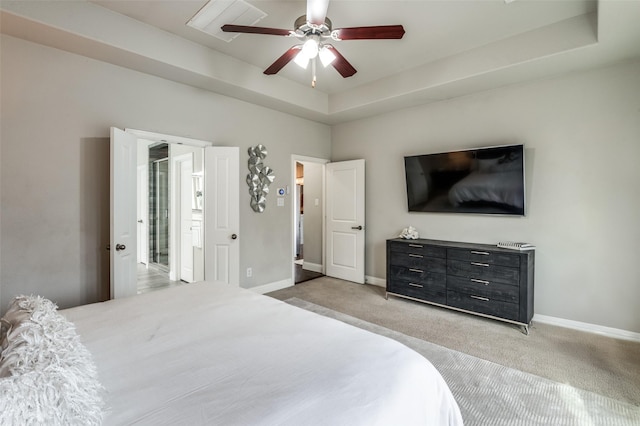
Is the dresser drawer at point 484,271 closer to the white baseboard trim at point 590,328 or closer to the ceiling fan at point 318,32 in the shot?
the white baseboard trim at point 590,328

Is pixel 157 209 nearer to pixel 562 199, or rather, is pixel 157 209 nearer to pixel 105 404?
pixel 105 404

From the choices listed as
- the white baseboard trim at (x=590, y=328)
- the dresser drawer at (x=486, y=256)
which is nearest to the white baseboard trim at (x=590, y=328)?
the white baseboard trim at (x=590, y=328)

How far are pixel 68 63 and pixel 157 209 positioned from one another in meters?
3.40

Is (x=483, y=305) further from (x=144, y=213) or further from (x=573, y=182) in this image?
(x=144, y=213)

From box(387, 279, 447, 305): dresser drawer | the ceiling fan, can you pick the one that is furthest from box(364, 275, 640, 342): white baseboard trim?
the ceiling fan

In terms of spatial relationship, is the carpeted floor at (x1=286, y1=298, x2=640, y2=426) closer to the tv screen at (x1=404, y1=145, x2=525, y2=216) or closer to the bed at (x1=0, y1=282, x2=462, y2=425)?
the bed at (x1=0, y1=282, x2=462, y2=425)

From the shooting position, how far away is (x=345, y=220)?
510 centimetres

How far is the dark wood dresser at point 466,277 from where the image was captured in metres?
3.09

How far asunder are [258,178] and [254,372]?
3.39 metres

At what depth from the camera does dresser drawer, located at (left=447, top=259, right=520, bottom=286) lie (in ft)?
10.2

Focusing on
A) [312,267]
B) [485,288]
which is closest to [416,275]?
[485,288]

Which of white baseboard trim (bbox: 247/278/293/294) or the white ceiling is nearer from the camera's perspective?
the white ceiling

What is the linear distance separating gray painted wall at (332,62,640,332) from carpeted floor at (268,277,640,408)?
1.46 ft

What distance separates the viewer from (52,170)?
2.68 m
